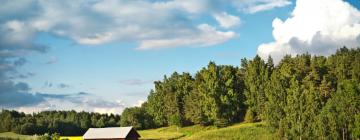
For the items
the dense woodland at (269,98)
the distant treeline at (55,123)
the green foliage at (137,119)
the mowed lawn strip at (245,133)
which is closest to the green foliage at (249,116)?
the dense woodland at (269,98)

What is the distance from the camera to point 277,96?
283ft

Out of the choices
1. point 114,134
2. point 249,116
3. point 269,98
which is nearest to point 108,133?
point 114,134

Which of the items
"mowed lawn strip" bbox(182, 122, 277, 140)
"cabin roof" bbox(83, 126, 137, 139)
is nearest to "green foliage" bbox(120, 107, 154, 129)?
"cabin roof" bbox(83, 126, 137, 139)

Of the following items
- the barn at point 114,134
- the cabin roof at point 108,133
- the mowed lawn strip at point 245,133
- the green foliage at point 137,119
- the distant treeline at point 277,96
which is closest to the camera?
the distant treeline at point 277,96

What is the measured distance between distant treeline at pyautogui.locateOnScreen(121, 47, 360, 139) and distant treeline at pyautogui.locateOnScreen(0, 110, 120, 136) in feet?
54.1

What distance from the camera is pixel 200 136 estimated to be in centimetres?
8875

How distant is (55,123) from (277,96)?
66349mm

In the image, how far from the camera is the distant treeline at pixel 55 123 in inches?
4857

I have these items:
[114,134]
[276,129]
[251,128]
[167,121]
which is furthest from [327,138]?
[167,121]

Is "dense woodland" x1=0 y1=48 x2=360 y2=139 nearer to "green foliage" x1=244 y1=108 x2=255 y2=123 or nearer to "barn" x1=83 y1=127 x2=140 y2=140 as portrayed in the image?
"green foliage" x1=244 y1=108 x2=255 y2=123

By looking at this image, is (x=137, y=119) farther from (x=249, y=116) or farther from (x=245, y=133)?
(x=245, y=133)

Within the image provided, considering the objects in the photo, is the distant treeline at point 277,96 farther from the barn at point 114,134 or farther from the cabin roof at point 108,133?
the cabin roof at point 108,133

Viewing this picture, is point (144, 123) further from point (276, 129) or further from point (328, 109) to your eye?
point (328, 109)

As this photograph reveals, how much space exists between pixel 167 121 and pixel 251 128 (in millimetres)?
44603
